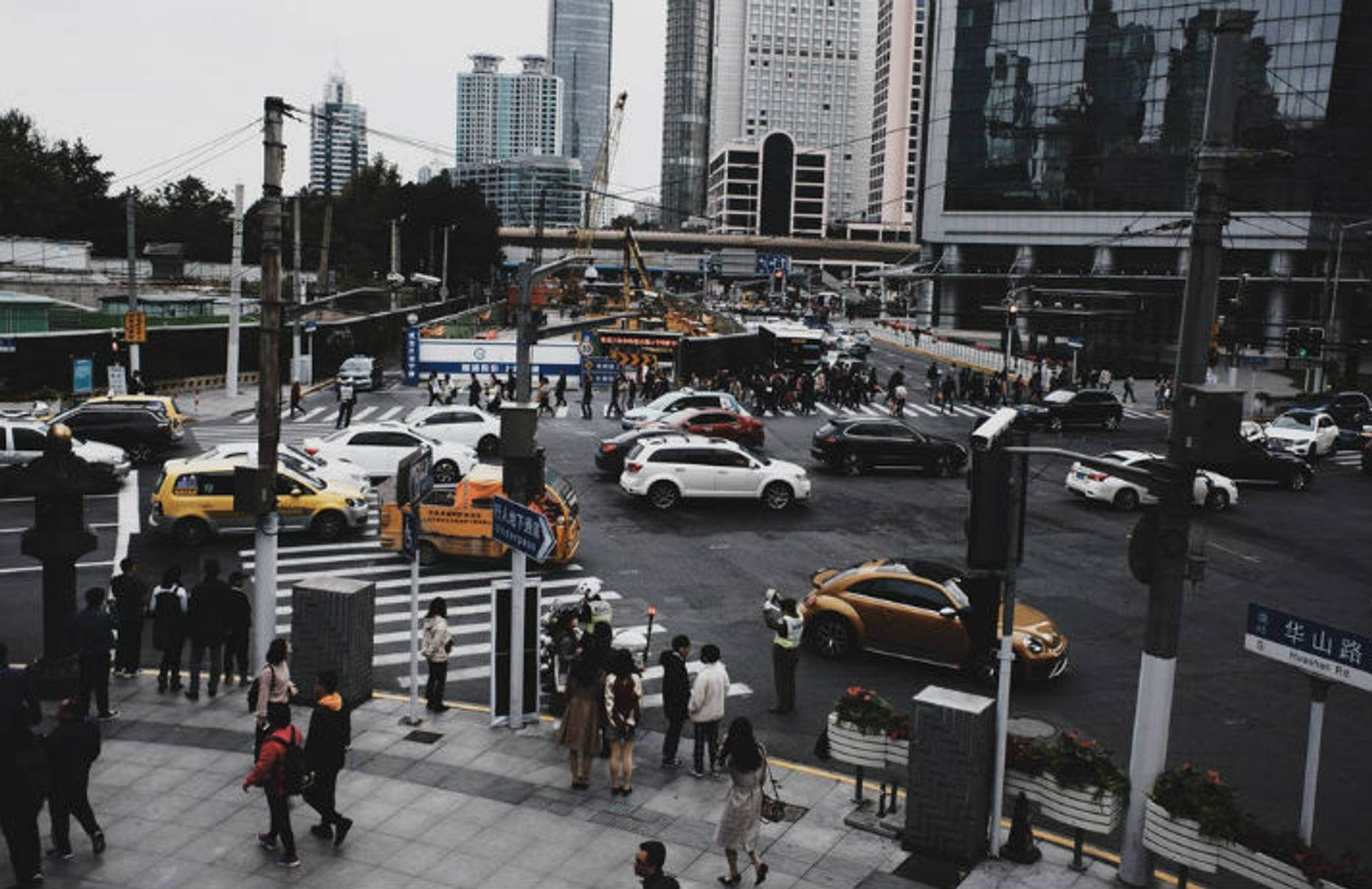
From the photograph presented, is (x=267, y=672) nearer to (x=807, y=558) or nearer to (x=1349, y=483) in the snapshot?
(x=807, y=558)

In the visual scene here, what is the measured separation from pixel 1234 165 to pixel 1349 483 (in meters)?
30.0

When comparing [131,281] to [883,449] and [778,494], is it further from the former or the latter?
[883,449]

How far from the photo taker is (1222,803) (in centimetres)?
965

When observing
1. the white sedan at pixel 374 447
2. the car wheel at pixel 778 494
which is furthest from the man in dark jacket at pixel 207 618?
the car wheel at pixel 778 494

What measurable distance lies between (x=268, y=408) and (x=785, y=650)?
7.69 metres

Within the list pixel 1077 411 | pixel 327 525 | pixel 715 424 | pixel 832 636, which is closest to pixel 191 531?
pixel 327 525

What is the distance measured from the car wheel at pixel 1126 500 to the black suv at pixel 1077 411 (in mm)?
14697

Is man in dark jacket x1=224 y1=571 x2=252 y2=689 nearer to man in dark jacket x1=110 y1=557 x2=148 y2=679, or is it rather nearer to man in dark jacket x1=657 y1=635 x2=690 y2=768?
man in dark jacket x1=110 y1=557 x2=148 y2=679

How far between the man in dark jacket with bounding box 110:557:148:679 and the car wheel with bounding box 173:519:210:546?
7.39m

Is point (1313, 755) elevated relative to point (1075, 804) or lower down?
elevated

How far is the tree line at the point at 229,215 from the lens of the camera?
9400cm

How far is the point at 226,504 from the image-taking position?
891 inches

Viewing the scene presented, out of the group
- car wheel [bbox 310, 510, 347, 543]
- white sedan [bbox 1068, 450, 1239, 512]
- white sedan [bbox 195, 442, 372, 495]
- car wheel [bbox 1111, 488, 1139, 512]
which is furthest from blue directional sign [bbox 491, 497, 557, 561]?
car wheel [bbox 1111, 488, 1139, 512]

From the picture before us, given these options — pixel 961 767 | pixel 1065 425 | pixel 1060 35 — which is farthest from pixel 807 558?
pixel 1060 35
